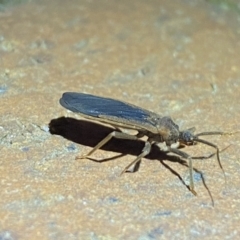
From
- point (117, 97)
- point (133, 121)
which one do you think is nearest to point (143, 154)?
point (133, 121)

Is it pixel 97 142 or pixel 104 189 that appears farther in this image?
pixel 97 142

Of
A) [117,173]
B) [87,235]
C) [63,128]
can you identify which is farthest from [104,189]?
[63,128]

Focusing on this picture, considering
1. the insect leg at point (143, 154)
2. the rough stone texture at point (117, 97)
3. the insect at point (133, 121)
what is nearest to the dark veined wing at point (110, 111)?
the insect at point (133, 121)

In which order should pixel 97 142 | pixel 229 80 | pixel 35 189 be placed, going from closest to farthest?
1. pixel 35 189
2. pixel 97 142
3. pixel 229 80

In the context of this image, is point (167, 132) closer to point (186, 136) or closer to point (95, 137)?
point (186, 136)

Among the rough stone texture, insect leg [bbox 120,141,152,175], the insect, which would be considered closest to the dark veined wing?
the insect

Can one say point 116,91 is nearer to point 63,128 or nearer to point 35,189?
point 63,128

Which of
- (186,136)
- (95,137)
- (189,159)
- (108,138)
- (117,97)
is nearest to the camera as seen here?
(189,159)

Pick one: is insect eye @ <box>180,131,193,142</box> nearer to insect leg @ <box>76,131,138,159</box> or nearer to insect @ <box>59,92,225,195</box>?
insect @ <box>59,92,225,195</box>
